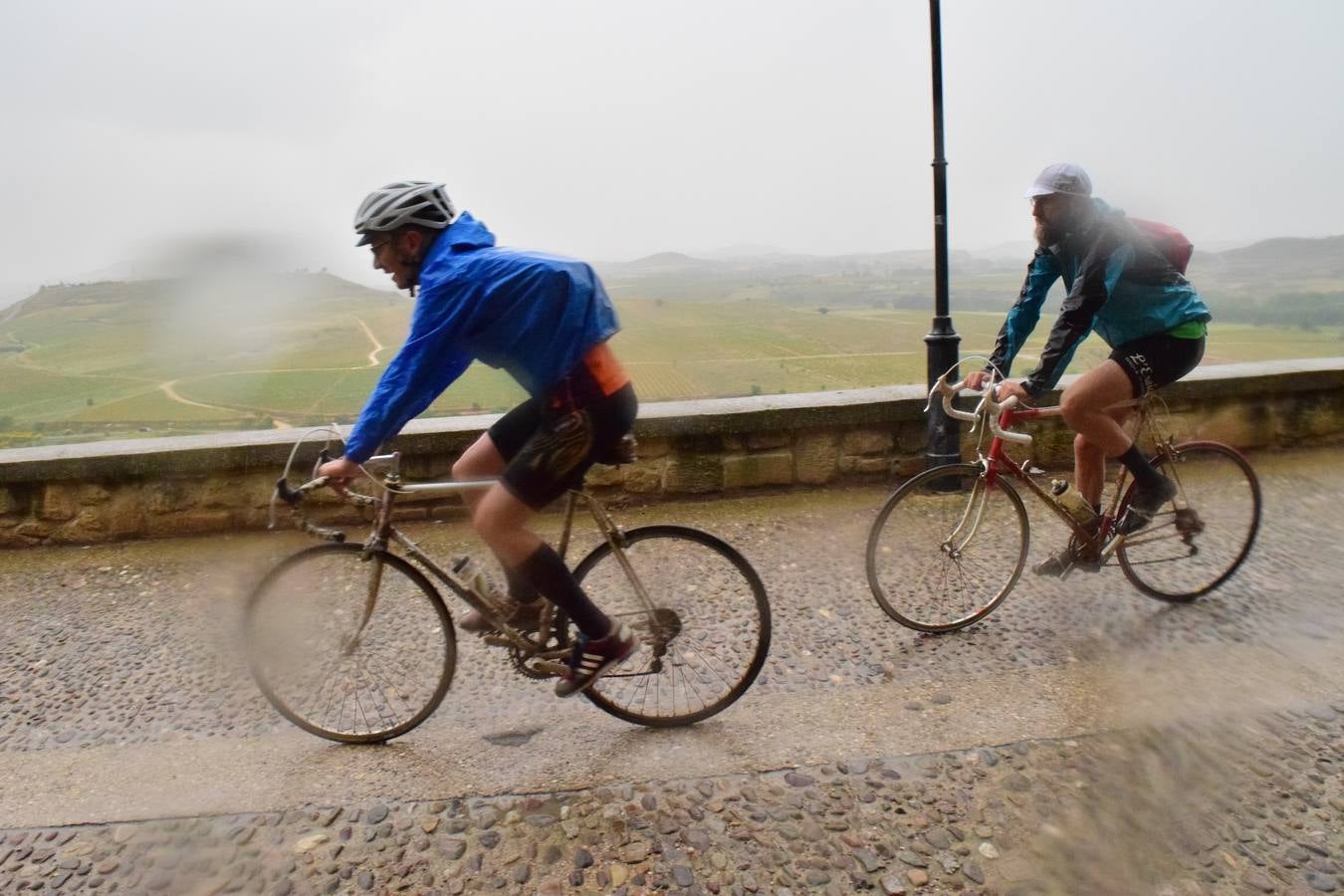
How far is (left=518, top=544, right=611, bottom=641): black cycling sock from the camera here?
270cm

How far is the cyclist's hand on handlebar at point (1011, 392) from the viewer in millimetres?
3406

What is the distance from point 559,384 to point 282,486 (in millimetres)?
869

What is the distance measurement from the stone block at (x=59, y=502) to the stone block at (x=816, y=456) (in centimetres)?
412

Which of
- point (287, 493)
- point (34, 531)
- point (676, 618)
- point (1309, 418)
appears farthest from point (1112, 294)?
point (34, 531)

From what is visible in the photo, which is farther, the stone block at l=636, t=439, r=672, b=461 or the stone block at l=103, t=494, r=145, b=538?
the stone block at l=636, t=439, r=672, b=461

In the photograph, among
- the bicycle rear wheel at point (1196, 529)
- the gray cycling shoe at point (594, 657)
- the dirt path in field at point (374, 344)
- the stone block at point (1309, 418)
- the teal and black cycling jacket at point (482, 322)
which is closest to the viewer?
the teal and black cycling jacket at point (482, 322)

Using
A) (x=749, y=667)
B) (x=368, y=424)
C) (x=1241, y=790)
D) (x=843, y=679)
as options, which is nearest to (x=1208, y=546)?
(x=1241, y=790)

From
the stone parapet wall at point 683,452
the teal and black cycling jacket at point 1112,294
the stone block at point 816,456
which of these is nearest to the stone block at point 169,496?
the stone parapet wall at point 683,452

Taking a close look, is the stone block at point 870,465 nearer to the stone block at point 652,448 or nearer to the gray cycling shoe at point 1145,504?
the stone block at point 652,448

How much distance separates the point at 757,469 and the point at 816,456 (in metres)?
0.38

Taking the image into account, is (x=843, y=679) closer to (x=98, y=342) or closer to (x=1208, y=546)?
(x=1208, y=546)

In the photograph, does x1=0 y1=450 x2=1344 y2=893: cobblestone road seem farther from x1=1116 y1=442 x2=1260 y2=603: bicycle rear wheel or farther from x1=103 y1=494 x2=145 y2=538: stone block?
x1=103 y1=494 x2=145 y2=538: stone block

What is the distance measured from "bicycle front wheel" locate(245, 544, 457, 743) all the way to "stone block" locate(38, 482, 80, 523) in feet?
9.19

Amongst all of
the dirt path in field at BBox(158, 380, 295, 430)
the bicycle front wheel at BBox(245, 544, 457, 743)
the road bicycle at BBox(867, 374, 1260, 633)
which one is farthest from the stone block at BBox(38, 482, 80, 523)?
the road bicycle at BBox(867, 374, 1260, 633)
